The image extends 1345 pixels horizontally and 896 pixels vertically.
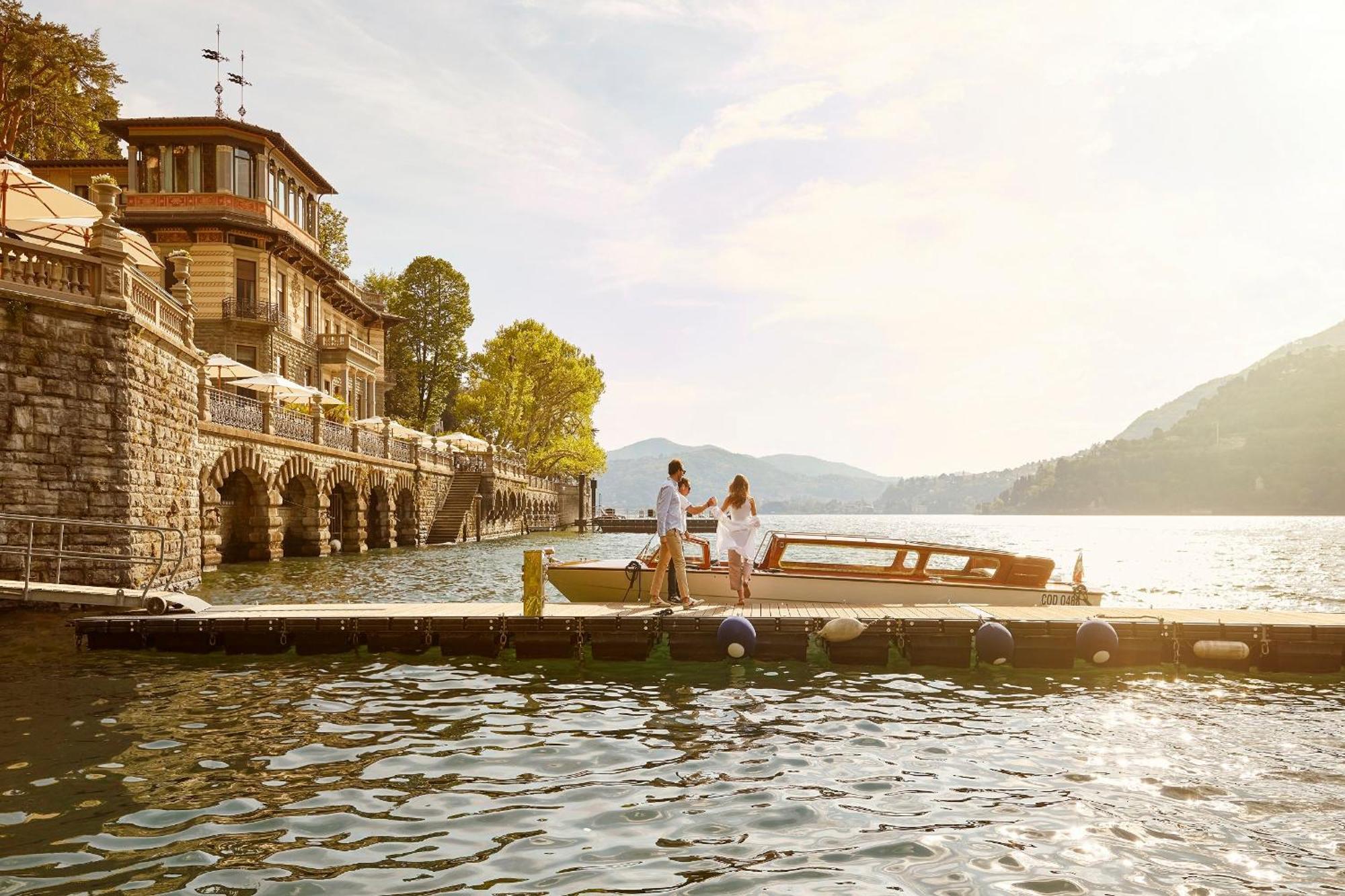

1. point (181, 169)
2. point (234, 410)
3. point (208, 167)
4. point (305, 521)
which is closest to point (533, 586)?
point (234, 410)

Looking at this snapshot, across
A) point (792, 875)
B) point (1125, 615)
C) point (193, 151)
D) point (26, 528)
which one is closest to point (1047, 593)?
point (1125, 615)

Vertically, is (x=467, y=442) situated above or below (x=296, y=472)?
above

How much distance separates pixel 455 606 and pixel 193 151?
3779 centimetres

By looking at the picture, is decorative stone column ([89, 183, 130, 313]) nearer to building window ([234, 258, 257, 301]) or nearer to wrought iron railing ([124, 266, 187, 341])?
wrought iron railing ([124, 266, 187, 341])

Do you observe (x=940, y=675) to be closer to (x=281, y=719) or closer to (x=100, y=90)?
(x=281, y=719)

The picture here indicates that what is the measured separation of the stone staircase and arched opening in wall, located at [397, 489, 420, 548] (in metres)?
1.86

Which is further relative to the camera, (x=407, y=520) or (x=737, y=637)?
(x=407, y=520)

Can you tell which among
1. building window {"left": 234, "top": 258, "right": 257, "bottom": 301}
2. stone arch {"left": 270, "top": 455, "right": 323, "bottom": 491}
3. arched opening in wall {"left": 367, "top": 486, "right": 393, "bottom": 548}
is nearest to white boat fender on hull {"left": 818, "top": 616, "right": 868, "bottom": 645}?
stone arch {"left": 270, "top": 455, "right": 323, "bottom": 491}

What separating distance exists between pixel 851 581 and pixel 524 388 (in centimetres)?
5952

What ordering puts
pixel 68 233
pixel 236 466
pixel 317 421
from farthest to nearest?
pixel 317 421 < pixel 236 466 < pixel 68 233

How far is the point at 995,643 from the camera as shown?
47.5ft

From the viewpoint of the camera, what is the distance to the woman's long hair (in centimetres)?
1508

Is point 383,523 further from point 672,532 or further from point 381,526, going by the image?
point 672,532

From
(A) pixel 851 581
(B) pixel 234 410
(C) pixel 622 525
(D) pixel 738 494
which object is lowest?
(A) pixel 851 581
